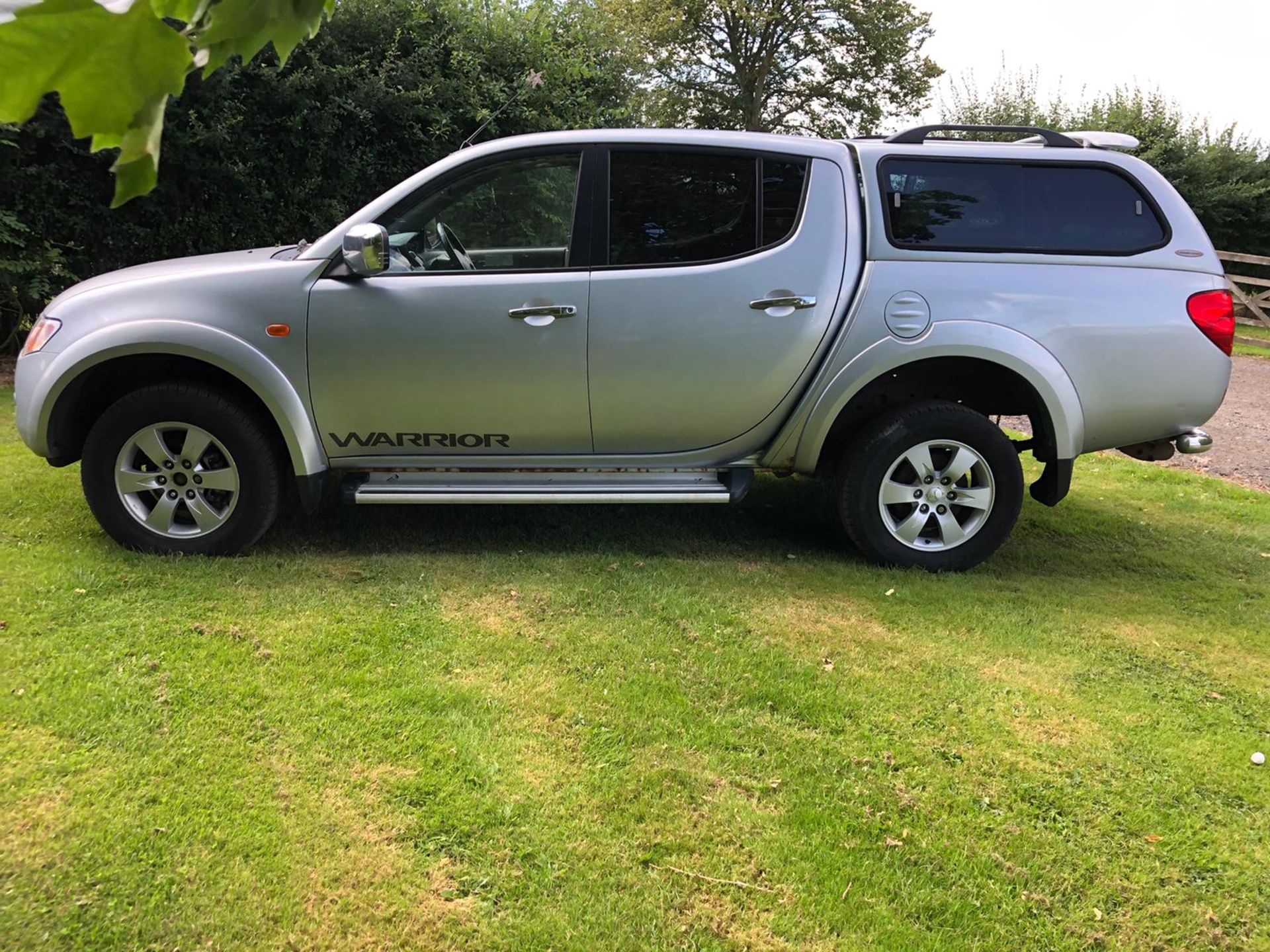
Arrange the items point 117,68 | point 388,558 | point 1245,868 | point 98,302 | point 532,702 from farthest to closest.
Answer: point 388,558 < point 98,302 < point 532,702 < point 1245,868 < point 117,68

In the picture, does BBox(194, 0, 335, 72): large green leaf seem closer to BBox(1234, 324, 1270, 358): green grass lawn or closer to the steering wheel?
the steering wheel

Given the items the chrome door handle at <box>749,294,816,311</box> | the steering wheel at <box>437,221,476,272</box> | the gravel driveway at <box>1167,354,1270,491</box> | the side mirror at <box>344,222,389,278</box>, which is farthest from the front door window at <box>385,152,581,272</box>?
the gravel driveway at <box>1167,354,1270,491</box>

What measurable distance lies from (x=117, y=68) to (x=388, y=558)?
139 inches

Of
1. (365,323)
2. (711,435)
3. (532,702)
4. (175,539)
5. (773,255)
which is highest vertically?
(773,255)

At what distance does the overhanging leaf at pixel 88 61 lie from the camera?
72cm

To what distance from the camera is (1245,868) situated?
230cm

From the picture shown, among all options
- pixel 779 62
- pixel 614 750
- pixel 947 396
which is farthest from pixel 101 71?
pixel 779 62

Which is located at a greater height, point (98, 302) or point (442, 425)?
point (98, 302)

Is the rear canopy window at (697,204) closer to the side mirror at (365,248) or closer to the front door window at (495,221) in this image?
the front door window at (495,221)

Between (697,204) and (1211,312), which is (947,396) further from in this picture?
(697,204)

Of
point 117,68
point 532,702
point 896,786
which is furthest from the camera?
point 532,702

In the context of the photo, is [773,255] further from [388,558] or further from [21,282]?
[21,282]

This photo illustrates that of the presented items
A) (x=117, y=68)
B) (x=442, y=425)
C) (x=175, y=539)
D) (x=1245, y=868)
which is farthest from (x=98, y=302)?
(x=1245, y=868)

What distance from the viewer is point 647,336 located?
392 cm
